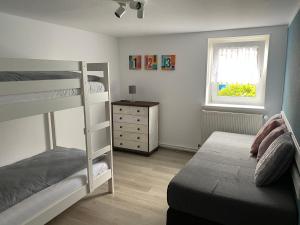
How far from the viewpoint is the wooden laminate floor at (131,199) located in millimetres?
2301

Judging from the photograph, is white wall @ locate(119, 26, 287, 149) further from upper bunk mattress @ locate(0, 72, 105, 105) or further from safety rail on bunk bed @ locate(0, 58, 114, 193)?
upper bunk mattress @ locate(0, 72, 105, 105)

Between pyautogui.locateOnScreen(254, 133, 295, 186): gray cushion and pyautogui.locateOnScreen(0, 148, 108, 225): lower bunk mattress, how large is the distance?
168 centimetres

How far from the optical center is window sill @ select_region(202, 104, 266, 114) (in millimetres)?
3557

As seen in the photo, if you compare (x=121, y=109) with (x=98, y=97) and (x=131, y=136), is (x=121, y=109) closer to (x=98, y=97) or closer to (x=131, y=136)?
(x=131, y=136)

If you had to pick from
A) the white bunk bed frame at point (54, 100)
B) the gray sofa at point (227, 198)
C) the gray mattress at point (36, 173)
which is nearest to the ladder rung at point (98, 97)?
the white bunk bed frame at point (54, 100)

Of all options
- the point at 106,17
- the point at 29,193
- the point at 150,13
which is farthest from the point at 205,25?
the point at 29,193

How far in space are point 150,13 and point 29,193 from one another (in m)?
2.19

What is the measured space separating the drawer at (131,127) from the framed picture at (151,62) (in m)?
1.13

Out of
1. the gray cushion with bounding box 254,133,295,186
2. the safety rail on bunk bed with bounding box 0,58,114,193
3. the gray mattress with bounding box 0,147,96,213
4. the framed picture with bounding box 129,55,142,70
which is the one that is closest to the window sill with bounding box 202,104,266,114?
the framed picture with bounding box 129,55,142,70

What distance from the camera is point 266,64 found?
3.46 meters

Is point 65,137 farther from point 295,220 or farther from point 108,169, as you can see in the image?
point 295,220

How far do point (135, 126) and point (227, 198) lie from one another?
249 centimetres

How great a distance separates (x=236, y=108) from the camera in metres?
3.69

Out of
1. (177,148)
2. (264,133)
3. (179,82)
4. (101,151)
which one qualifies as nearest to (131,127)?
(177,148)
